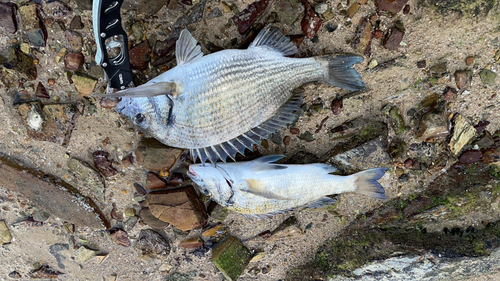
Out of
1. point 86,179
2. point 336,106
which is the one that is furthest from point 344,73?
point 86,179

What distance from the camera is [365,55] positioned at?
10.1 ft

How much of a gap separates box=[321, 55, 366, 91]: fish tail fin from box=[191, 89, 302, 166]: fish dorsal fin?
0.40 m

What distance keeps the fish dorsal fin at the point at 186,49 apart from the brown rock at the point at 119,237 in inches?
90.9

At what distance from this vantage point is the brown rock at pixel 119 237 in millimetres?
3484

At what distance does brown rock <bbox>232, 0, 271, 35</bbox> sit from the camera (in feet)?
9.52

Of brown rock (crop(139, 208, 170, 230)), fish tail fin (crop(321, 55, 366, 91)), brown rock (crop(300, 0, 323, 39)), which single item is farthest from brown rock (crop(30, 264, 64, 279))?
brown rock (crop(300, 0, 323, 39))

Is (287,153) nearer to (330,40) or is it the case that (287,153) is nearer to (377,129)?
(377,129)

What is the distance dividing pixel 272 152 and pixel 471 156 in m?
2.44

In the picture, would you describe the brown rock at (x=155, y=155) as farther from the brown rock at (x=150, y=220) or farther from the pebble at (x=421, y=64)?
the pebble at (x=421, y=64)

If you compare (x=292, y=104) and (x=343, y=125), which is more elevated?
(x=292, y=104)

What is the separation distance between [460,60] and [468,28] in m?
0.33

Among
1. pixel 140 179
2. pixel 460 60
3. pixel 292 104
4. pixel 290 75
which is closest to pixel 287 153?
pixel 292 104

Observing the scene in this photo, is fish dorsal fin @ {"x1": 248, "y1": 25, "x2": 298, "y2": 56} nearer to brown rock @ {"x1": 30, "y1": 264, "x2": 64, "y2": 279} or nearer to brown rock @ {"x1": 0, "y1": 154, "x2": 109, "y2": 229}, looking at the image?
brown rock @ {"x1": 0, "y1": 154, "x2": 109, "y2": 229}

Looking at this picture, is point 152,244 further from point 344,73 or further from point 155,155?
point 344,73
